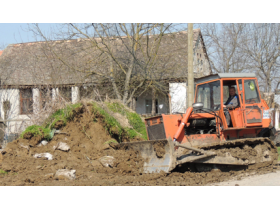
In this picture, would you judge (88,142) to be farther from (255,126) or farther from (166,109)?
(166,109)

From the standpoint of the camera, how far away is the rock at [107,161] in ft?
29.9

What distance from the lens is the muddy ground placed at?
7.57 meters

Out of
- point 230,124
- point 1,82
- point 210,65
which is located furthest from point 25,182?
point 210,65

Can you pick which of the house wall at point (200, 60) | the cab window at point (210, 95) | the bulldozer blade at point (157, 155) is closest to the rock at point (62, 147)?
the bulldozer blade at point (157, 155)

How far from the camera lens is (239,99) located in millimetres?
8789

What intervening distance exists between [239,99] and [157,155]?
280 centimetres

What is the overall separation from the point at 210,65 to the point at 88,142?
72.1ft

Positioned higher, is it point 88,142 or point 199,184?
point 88,142

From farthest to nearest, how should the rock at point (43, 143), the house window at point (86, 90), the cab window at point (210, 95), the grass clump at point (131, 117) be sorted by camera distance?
the house window at point (86, 90), the grass clump at point (131, 117), the rock at point (43, 143), the cab window at point (210, 95)

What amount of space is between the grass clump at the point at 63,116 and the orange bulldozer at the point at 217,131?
2700mm

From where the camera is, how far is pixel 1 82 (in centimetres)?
2322

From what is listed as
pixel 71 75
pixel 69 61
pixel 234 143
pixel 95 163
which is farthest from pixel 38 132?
pixel 71 75

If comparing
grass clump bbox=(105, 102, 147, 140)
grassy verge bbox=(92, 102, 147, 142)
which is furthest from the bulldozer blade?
grass clump bbox=(105, 102, 147, 140)

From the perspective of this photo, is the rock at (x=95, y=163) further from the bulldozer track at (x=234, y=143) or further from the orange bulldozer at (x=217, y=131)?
the bulldozer track at (x=234, y=143)
